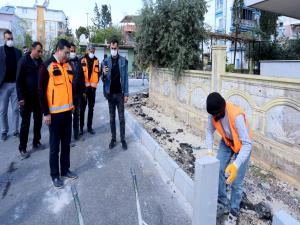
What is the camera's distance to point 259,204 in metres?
4.01

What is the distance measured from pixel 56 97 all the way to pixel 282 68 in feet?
29.1

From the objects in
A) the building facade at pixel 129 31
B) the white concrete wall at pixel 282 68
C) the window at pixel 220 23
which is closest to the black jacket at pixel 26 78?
the building facade at pixel 129 31

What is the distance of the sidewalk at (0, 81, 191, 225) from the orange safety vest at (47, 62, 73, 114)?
3.83ft

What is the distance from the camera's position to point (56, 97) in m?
4.24

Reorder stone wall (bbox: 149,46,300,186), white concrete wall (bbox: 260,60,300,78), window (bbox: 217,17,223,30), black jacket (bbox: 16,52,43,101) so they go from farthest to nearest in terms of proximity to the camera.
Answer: window (bbox: 217,17,223,30) < white concrete wall (bbox: 260,60,300,78) < black jacket (bbox: 16,52,43,101) < stone wall (bbox: 149,46,300,186)

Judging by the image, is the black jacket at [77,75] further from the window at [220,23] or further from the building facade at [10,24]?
the window at [220,23]

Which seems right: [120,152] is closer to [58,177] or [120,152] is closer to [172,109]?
[58,177]

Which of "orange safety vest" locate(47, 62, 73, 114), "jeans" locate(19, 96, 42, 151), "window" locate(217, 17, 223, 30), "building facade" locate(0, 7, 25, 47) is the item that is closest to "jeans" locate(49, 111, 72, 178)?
"orange safety vest" locate(47, 62, 73, 114)

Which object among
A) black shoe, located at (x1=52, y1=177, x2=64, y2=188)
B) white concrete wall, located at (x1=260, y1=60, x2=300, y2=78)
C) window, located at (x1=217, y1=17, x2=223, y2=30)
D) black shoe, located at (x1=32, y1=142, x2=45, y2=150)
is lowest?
black shoe, located at (x1=52, y1=177, x2=64, y2=188)

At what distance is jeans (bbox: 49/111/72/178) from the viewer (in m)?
4.29

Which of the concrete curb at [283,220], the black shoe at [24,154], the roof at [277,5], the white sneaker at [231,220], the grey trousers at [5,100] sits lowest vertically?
the white sneaker at [231,220]

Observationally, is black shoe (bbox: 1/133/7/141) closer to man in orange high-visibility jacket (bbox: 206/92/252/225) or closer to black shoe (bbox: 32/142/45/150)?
black shoe (bbox: 32/142/45/150)

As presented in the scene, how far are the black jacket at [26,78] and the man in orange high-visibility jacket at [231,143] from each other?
3.68 m

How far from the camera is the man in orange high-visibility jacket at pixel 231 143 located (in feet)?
10.1
